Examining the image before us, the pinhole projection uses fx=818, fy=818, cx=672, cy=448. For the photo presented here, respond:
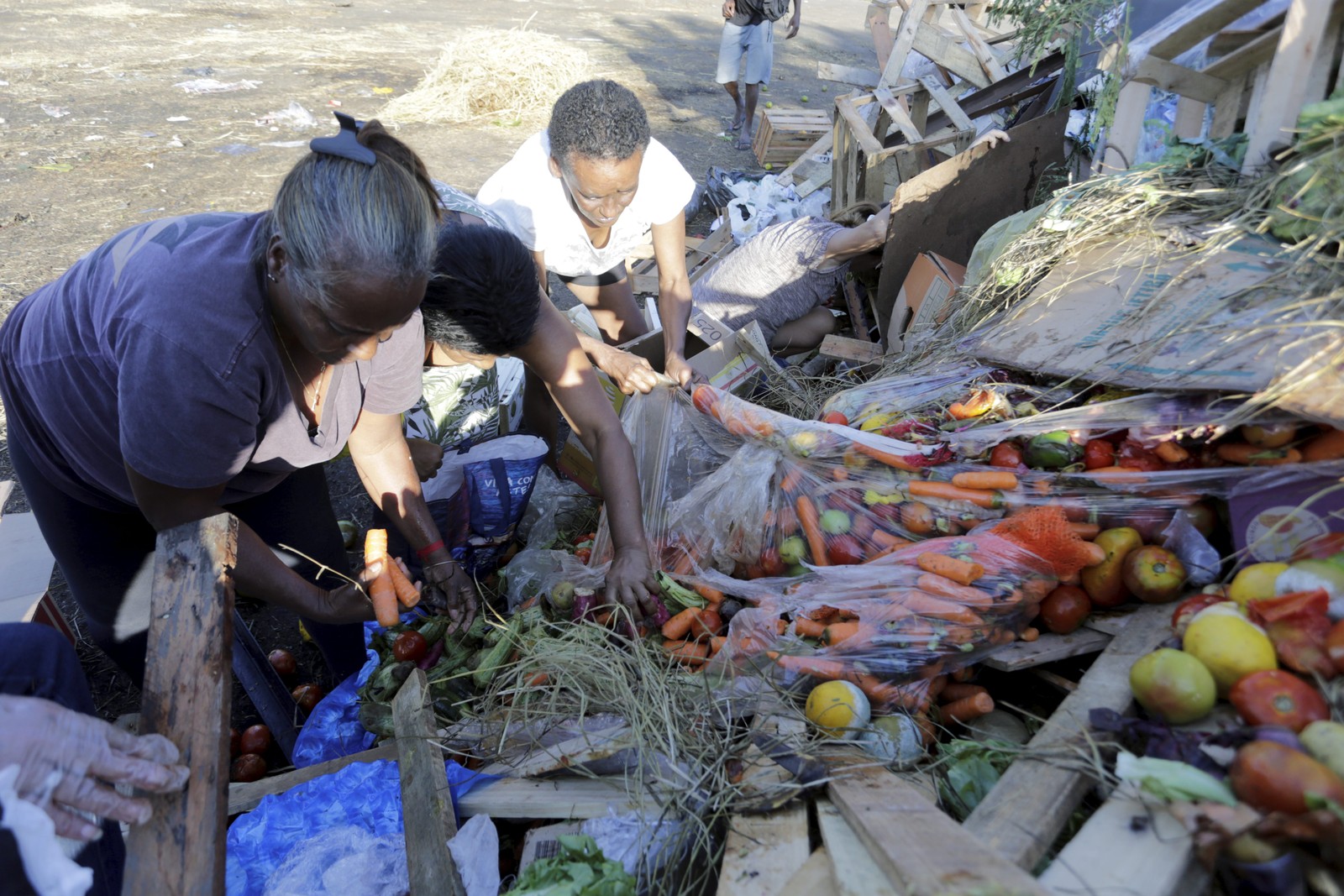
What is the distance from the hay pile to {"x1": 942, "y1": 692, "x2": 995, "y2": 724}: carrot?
9.56m

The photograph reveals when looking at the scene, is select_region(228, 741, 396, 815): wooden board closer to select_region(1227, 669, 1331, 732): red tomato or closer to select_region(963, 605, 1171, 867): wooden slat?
select_region(963, 605, 1171, 867): wooden slat

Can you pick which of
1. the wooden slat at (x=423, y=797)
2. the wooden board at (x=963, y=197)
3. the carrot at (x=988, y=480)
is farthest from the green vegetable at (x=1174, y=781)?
the wooden board at (x=963, y=197)

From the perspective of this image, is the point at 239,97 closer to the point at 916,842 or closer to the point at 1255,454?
the point at 1255,454

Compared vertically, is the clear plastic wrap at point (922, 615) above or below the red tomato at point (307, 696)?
above

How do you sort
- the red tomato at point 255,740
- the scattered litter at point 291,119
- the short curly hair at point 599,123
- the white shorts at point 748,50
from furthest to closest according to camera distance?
the scattered litter at point 291,119
the white shorts at point 748,50
the short curly hair at point 599,123
the red tomato at point 255,740

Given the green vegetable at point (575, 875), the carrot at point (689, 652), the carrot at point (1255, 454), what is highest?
the carrot at point (1255, 454)

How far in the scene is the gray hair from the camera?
167 centimetres

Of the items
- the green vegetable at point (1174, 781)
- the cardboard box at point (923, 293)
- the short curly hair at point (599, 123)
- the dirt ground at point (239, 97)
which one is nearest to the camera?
the green vegetable at point (1174, 781)

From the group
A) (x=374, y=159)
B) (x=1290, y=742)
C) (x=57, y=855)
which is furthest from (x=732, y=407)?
(x=57, y=855)

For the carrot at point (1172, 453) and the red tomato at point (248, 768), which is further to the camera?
the red tomato at point (248, 768)

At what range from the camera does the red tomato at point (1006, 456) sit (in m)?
2.43

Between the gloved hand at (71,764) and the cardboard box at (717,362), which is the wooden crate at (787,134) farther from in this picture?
the gloved hand at (71,764)

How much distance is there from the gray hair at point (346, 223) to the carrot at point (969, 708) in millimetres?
1708

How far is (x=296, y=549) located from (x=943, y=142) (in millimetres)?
5114
